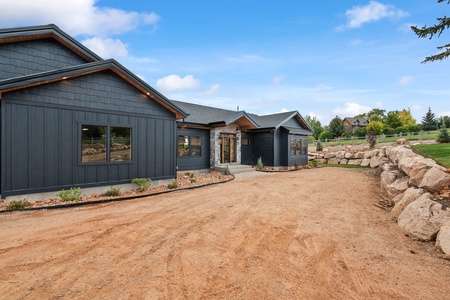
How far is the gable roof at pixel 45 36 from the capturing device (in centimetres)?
761

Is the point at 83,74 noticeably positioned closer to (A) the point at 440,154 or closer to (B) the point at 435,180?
(B) the point at 435,180

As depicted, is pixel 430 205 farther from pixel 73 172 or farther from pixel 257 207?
pixel 73 172

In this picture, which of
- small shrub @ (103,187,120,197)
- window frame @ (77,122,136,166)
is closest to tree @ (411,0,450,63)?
window frame @ (77,122,136,166)

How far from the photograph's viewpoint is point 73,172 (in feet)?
24.6

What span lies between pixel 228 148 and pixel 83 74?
34.4 ft

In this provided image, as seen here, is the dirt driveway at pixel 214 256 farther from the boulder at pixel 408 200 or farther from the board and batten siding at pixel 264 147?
the board and batten siding at pixel 264 147

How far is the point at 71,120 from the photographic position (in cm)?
750

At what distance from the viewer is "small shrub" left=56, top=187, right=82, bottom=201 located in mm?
6887

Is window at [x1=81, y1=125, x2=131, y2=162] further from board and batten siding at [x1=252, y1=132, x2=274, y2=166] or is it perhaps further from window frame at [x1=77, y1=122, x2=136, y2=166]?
board and batten siding at [x1=252, y1=132, x2=274, y2=166]

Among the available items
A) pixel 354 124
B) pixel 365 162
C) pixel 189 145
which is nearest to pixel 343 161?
pixel 365 162

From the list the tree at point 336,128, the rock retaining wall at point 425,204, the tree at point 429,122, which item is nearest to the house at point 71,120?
the rock retaining wall at point 425,204

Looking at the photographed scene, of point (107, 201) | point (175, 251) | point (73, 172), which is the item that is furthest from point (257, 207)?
point (73, 172)

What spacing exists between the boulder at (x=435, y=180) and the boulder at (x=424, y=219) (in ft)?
2.27

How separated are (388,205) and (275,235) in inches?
189
